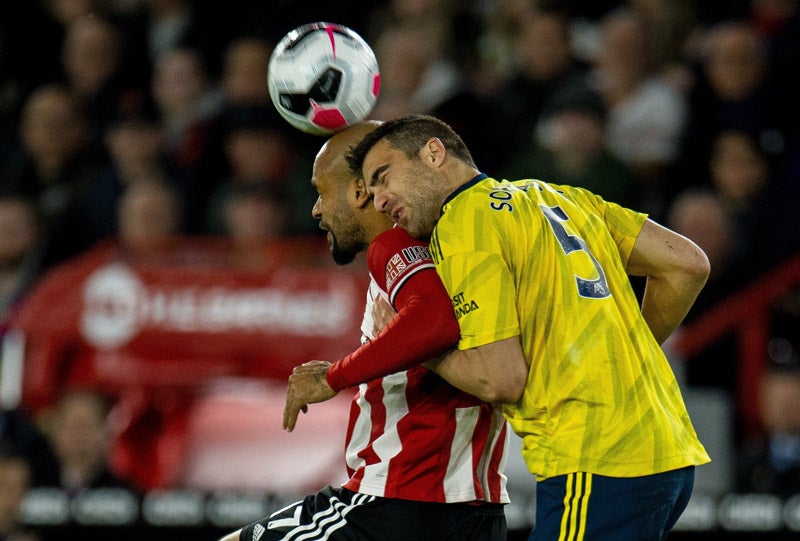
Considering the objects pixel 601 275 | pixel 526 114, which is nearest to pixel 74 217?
pixel 526 114

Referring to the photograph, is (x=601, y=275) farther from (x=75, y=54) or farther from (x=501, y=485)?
(x=75, y=54)

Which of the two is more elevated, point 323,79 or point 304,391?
point 323,79

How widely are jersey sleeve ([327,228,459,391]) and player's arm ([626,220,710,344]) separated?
647 mm

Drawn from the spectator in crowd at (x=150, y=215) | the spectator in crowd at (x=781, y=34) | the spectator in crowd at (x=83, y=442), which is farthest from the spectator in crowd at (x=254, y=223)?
the spectator in crowd at (x=781, y=34)

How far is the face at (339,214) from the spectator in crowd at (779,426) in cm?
280

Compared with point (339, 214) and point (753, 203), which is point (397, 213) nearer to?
point (339, 214)

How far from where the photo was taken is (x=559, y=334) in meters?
3.44

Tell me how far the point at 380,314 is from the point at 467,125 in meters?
3.77

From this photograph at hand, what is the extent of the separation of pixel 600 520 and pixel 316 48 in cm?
167

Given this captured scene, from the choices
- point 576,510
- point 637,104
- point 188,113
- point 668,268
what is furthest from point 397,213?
point 188,113

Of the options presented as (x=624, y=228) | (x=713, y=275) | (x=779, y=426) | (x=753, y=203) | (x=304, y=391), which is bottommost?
(x=779, y=426)

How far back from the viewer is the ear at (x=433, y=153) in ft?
11.9

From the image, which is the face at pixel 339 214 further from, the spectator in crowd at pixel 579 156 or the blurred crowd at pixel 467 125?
the spectator in crowd at pixel 579 156

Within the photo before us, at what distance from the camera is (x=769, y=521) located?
5840 millimetres
